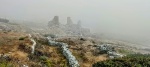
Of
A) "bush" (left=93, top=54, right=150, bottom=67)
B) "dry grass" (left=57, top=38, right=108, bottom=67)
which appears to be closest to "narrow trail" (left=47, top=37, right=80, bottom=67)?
"dry grass" (left=57, top=38, right=108, bottom=67)

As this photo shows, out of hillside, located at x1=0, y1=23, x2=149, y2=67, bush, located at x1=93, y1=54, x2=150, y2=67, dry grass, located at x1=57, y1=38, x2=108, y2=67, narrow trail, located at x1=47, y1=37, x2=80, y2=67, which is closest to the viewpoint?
bush, located at x1=93, y1=54, x2=150, y2=67

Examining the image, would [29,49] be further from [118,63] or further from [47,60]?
[118,63]

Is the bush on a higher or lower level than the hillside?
higher

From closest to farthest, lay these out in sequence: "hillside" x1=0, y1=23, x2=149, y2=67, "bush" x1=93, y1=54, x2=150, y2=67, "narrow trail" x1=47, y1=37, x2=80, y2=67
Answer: "bush" x1=93, y1=54, x2=150, y2=67
"hillside" x1=0, y1=23, x2=149, y2=67
"narrow trail" x1=47, y1=37, x2=80, y2=67

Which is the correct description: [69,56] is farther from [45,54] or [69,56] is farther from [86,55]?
[86,55]

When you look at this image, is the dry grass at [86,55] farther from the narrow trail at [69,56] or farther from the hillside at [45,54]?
the narrow trail at [69,56]

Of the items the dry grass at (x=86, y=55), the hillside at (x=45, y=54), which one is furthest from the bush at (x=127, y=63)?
the dry grass at (x=86, y=55)

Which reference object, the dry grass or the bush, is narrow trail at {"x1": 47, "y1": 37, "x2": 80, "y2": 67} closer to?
the dry grass

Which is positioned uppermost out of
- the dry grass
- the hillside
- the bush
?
the bush

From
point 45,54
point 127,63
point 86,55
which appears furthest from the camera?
point 86,55

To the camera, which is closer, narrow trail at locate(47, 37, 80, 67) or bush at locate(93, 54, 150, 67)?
bush at locate(93, 54, 150, 67)

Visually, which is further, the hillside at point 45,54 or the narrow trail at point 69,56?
the narrow trail at point 69,56

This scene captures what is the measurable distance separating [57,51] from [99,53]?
434 inches

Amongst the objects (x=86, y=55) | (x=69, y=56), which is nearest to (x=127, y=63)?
(x=69, y=56)
